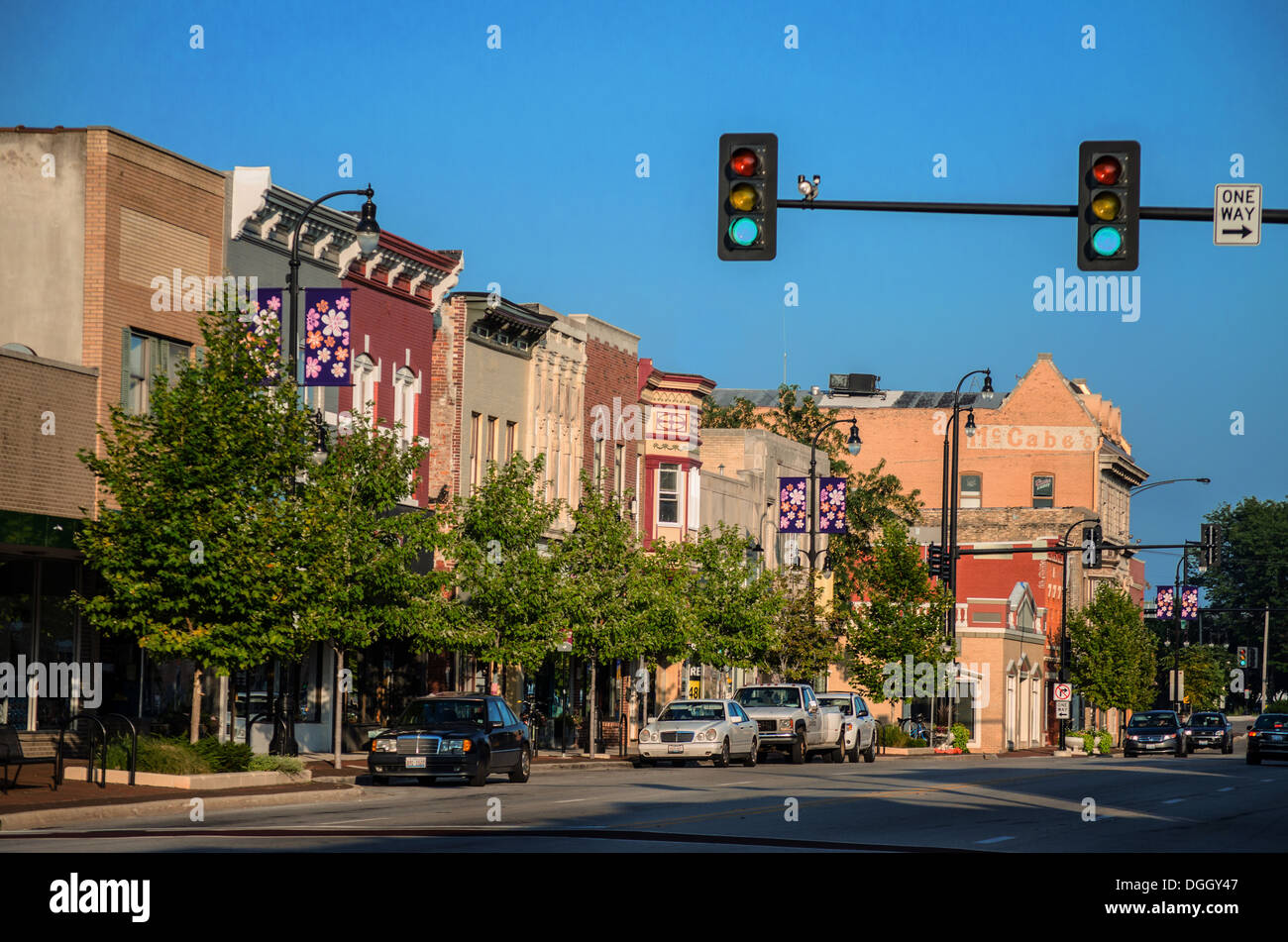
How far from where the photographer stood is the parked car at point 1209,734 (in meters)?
69.3

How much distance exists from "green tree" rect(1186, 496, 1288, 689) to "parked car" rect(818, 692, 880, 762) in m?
110

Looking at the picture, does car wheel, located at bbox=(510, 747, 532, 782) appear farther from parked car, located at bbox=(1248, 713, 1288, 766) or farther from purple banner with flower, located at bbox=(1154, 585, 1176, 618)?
purple banner with flower, located at bbox=(1154, 585, 1176, 618)

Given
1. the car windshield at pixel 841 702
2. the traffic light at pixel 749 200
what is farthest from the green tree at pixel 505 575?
the traffic light at pixel 749 200

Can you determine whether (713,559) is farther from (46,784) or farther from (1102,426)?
(1102,426)

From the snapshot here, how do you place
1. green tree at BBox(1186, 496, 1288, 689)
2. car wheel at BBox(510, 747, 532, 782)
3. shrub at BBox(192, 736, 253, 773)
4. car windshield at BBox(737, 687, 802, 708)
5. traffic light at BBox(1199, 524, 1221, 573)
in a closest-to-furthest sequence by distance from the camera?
shrub at BBox(192, 736, 253, 773) → car wheel at BBox(510, 747, 532, 782) → car windshield at BBox(737, 687, 802, 708) → traffic light at BBox(1199, 524, 1221, 573) → green tree at BBox(1186, 496, 1288, 689)

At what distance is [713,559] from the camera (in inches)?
1983

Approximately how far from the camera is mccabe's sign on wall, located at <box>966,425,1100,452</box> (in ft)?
335

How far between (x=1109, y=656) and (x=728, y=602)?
4164cm

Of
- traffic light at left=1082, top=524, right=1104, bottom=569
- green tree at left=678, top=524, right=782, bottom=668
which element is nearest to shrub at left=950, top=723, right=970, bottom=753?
traffic light at left=1082, top=524, right=1104, bottom=569

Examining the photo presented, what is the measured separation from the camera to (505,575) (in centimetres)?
4003

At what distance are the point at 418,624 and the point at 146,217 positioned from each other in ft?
31.1

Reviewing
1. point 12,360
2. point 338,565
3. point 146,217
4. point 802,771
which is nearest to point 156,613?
point 338,565

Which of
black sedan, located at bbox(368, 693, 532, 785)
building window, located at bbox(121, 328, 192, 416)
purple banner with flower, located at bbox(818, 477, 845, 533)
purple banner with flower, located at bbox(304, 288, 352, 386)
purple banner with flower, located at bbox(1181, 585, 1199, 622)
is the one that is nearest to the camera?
black sedan, located at bbox(368, 693, 532, 785)

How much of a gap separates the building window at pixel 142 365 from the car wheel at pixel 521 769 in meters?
9.12
